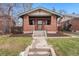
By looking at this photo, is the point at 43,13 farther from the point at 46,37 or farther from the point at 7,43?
the point at 7,43

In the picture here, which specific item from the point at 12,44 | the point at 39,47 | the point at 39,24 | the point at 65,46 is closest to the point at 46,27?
the point at 39,24

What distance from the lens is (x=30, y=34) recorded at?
5.71 metres

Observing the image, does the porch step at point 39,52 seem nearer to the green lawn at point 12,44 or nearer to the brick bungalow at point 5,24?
the green lawn at point 12,44

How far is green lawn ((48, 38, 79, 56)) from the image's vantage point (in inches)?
218

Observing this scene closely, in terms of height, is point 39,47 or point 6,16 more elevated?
point 6,16

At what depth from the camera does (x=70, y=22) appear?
5672 mm

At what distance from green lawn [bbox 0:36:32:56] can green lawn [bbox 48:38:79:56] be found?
44 cm

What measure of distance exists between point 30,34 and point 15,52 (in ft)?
1.44

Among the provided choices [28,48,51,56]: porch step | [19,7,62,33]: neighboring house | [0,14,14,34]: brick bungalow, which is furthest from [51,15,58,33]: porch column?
[0,14,14,34]: brick bungalow

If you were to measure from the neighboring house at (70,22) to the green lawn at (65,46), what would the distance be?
21 centimetres

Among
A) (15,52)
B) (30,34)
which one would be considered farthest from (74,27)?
(15,52)

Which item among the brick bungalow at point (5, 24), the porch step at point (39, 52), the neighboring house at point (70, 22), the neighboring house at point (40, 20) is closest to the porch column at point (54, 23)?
the neighboring house at point (40, 20)

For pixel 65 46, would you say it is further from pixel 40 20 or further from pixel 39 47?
pixel 40 20

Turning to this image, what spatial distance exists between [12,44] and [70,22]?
1092mm
